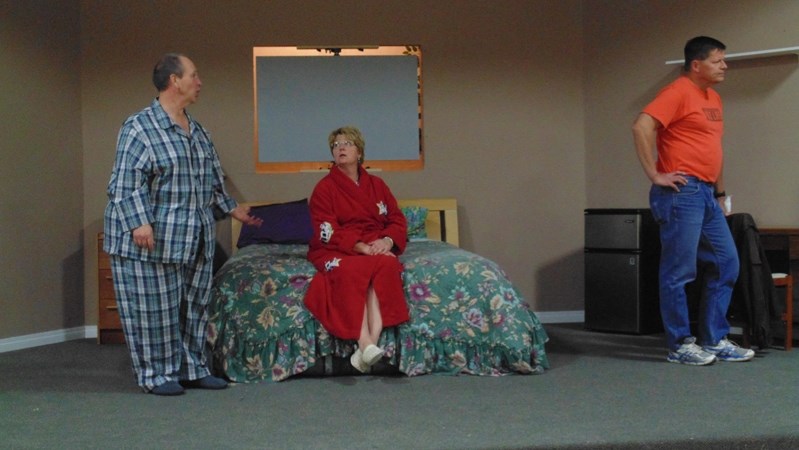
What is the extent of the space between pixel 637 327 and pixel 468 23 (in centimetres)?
248

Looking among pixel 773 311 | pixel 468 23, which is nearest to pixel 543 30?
pixel 468 23

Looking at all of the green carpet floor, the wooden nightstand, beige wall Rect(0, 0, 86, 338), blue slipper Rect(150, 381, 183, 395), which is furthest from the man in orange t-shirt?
beige wall Rect(0, 0, 86, 338)

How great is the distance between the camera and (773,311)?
4.89 meters

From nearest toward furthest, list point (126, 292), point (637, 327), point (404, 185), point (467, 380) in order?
1. point (126, 292)
2. point (467, 380)
3. point (637, 327)
4. point (404, 185)

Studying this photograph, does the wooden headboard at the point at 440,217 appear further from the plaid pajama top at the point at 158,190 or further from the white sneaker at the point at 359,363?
the plaid pajama top at the point at 158,190

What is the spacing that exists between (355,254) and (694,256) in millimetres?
1670

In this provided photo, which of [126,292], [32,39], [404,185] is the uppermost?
[32,39]

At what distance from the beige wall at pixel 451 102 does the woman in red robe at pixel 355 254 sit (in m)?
1.83

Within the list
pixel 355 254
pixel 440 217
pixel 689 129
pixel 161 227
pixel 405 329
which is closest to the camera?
pixel 161 227

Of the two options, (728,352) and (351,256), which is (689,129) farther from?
(351,256)

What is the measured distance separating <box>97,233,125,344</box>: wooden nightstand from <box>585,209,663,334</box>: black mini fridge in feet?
10.0

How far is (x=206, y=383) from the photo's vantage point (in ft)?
13.7

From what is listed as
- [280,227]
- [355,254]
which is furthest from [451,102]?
[355,254]

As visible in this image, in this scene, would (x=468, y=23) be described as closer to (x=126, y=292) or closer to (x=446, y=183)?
(x=446, y=183)
